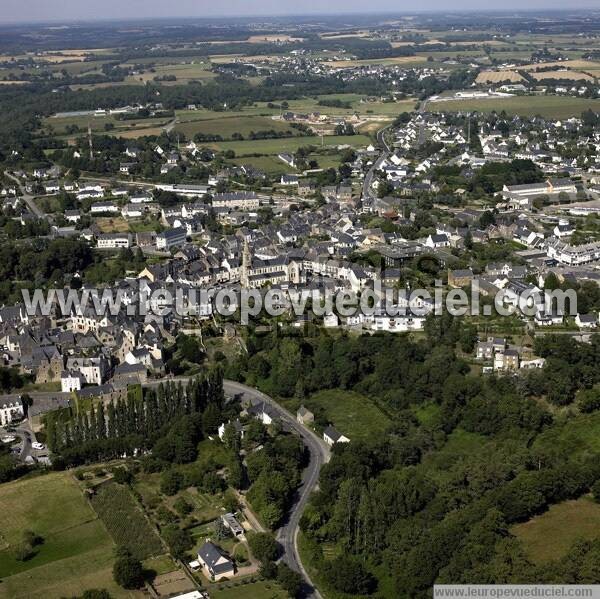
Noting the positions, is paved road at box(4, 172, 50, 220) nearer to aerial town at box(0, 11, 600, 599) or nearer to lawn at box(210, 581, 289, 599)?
aerial town at box(0, 11, 600, 599)

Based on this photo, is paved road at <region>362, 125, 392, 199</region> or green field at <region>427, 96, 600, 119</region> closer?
paved road at <region>362, 125, 392, 199</region>

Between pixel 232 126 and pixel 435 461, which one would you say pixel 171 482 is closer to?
pixel 435 461

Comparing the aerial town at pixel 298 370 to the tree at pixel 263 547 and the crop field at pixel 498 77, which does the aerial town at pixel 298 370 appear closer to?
the tree at pixel 263 547

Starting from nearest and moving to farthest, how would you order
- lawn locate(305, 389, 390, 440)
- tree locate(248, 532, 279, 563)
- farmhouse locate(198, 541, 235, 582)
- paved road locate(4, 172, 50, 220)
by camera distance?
farmhouse locate(198, 541, 235, 582), tree locate(248, 532, 279, 563), lawn locate(305, 389, 390, 440), paved road locate(4, 172, 50, 220)

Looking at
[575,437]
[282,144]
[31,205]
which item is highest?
[282,144]

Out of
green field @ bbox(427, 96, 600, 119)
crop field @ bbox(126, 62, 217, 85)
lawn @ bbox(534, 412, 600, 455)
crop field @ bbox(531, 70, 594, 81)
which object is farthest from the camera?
crop field @ bbox(126, 62, 217, 85)

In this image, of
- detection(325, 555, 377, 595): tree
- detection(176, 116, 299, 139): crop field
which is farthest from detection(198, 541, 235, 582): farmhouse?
detection(176, 116, 299, 139): crop field

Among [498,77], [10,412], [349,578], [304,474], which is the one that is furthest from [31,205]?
[498,77]
